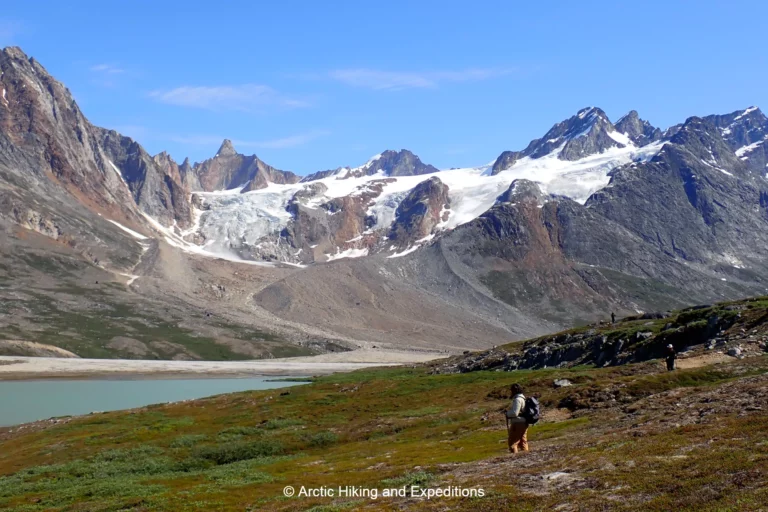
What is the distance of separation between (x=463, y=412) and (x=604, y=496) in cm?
3949

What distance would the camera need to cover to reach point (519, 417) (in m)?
31.4

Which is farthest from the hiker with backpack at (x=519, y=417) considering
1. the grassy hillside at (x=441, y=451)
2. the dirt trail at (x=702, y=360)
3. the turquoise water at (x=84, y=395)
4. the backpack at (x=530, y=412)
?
the turquoise water at (x=84, y=395)

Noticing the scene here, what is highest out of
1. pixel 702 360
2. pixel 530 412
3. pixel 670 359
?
pixel 530 412

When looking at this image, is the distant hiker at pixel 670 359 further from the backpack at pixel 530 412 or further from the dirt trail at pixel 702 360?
the backpack at pixel 530 412

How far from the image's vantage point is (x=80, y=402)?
476 ft

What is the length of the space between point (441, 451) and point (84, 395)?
141647mm

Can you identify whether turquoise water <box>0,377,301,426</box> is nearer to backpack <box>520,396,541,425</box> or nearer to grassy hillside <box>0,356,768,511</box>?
grassy hillside <box>0,356,768,511</box>

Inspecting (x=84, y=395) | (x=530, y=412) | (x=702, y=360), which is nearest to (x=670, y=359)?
(x=702, y=360)

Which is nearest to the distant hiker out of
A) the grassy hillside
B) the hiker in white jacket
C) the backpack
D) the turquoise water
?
the grassy hillside

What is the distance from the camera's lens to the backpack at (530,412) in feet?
101

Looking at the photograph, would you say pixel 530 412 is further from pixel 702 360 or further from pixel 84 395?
pixel 84 395

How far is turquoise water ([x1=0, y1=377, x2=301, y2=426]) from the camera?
421ft

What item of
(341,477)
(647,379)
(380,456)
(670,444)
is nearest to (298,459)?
(380,456)

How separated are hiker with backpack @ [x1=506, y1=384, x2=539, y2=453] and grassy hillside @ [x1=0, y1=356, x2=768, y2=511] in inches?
31.5
